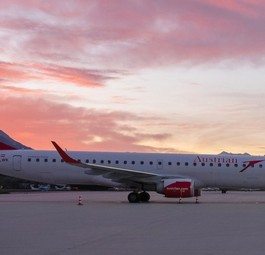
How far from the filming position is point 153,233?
13.7m

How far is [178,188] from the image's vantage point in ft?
92.4

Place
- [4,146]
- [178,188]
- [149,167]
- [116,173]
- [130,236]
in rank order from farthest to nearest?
[4,146] < [149,167] < [116,173] < [178,188] < [130,236]

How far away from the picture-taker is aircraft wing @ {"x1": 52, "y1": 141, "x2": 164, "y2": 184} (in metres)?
27.8

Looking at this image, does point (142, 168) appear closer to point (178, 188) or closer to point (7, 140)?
point (178, 188)

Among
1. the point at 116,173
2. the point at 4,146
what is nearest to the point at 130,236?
the point at 116,173

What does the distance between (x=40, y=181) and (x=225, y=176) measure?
10266 mm

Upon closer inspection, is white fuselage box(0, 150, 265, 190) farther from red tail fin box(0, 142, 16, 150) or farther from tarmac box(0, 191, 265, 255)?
tarmac box(0, 191, 265, 255)

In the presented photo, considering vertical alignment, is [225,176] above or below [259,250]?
above

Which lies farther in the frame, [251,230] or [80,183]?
[80,183]

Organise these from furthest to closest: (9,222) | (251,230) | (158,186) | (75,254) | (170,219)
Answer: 1. (158,186)
2. (170,219)
3. (9,222)
4. (251,230)
5. (75,254)

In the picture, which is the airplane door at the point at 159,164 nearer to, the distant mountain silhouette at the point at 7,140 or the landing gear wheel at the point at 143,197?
the landing gear wheel at the point at 143,197

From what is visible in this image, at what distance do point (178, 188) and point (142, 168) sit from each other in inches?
128

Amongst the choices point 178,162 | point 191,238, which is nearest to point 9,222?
point 191,238

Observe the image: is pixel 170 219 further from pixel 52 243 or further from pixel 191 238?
pixel 52 243
